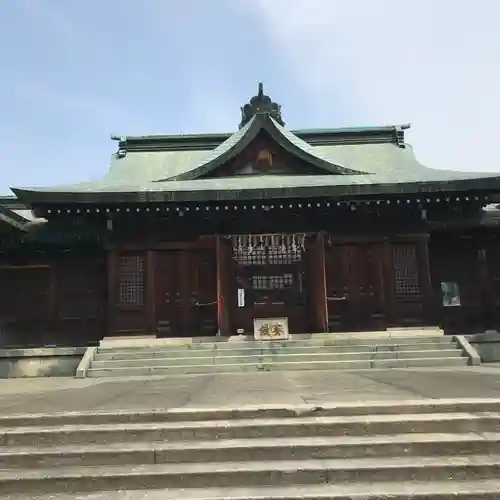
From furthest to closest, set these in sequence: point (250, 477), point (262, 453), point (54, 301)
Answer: point (54, 301), point (262, 453), point (250, 477)

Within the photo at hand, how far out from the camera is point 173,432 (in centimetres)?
571

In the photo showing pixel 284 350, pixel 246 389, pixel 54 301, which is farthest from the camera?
pixel 54 301

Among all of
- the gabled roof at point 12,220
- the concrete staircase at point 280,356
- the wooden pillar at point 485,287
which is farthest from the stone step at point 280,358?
the gabled roof at point 12,220

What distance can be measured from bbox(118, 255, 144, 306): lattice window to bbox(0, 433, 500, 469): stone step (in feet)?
28.3

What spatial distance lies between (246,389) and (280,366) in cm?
349

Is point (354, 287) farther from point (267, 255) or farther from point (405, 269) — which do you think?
point (267, 255)

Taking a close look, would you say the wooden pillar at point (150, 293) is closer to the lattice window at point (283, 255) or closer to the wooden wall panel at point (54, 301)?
the wooden wall panel at point (54, 301)

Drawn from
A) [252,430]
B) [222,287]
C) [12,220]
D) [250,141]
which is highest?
[250,141]

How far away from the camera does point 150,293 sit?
13.9 m

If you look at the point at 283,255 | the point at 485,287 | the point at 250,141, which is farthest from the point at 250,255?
the point at 485,287

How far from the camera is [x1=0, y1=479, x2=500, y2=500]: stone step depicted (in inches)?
A: 180

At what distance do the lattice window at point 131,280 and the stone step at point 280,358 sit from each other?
7.97ft

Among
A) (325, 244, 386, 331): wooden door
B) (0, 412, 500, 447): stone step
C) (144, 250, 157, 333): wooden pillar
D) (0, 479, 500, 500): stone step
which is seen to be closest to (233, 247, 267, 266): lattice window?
(325, 244, 386, 331): wooden door

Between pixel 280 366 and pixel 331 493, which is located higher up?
pixel 280 366
